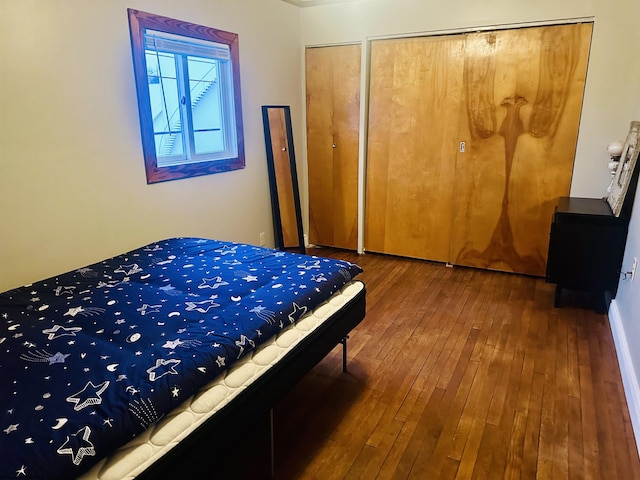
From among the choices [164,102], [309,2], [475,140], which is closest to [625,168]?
[475,140]

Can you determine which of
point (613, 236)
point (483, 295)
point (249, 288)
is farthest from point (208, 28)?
point (613, 236)

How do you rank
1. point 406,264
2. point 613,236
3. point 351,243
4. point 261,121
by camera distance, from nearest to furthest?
point 613,236 < point 261,121 < point 406,264 < point 351,243

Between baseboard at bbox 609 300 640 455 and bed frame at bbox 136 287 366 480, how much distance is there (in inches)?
52.0

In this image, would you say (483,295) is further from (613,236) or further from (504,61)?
(504,61)

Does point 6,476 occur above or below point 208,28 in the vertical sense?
below

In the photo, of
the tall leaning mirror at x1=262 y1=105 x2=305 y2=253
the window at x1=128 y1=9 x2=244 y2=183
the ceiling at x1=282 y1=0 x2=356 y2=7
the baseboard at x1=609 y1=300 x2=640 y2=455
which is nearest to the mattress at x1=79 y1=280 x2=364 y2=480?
the baseboard at x1=609 y1=300 x2=640 y2=455

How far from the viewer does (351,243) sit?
4.45m

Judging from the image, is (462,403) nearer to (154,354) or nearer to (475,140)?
(154,354)

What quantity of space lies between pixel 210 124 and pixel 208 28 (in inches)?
26.9

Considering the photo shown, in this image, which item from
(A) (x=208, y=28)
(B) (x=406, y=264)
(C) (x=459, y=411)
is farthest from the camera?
(B) (x=406, y=264)

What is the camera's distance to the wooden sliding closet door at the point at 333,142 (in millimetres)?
4027

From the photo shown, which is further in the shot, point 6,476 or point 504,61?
point 504,61

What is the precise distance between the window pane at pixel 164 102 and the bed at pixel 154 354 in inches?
43.0

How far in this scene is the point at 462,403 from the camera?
2111 millimetres
